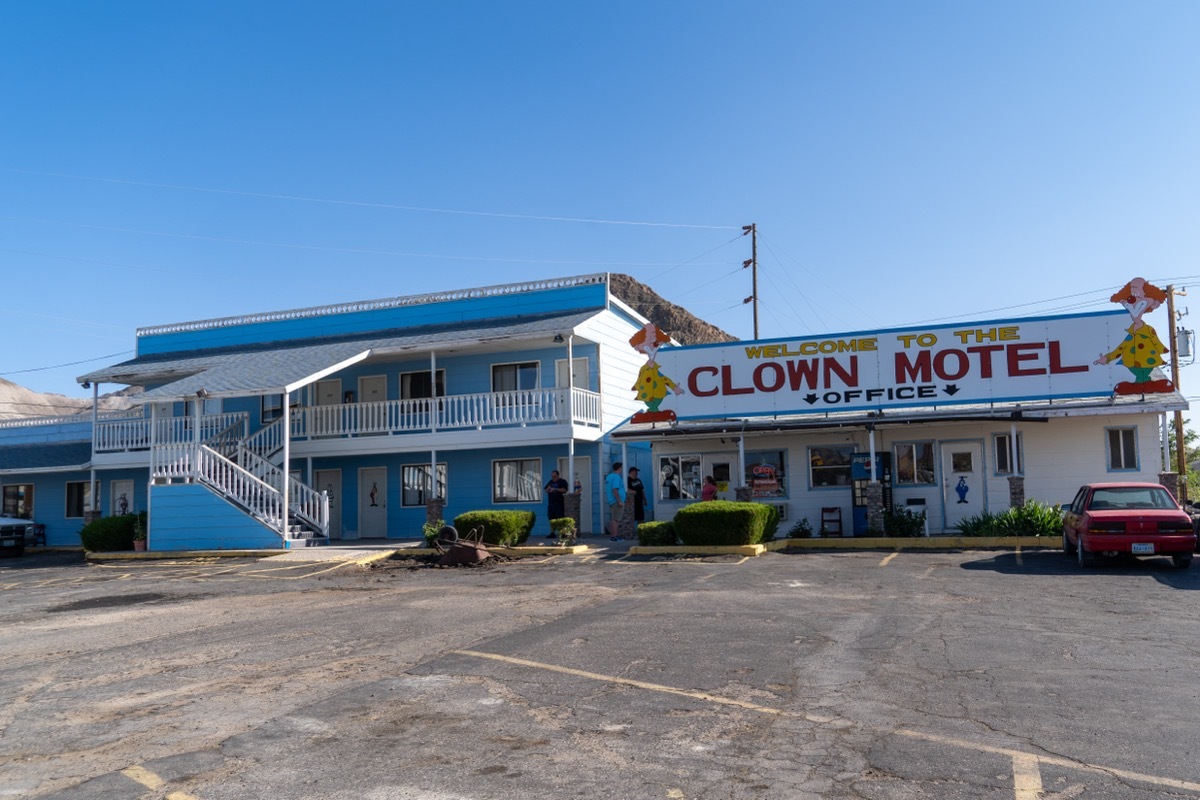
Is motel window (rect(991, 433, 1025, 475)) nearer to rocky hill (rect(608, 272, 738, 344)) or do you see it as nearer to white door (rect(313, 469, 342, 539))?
white door (rect(313, 469, 342, 539))

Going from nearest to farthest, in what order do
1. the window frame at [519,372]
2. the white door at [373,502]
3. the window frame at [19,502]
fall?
the window frame at [519,372] → the white door at [373,502] → the window frame at [19,502]

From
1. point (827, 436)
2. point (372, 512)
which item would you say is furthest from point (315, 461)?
point (827, 436)

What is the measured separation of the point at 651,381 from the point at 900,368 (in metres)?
6.01

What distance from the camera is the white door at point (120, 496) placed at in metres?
32.7

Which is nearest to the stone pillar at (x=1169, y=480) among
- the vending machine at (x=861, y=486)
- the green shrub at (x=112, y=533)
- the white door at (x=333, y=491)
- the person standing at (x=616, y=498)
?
the vending machine at (x=861, y=486)

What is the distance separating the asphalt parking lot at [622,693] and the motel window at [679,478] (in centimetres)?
1152

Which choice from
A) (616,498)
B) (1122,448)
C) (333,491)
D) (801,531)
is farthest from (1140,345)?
(333,491)

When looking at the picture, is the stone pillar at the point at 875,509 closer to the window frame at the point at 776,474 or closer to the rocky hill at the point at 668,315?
the window frame at the point at 776,474

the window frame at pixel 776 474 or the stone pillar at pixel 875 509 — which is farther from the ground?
the window frame at pixel 776 474

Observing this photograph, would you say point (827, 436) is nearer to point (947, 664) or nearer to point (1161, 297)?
point (1161, 297)

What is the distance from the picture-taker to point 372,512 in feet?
97.3

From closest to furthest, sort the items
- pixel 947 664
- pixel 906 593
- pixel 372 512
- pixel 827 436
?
pixel 947 664 < pixel 906 593 < pixel 827 436 < pixel 372 512

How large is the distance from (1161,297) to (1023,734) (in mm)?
19705

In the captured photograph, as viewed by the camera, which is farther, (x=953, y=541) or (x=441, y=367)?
(x=441, y=367)
